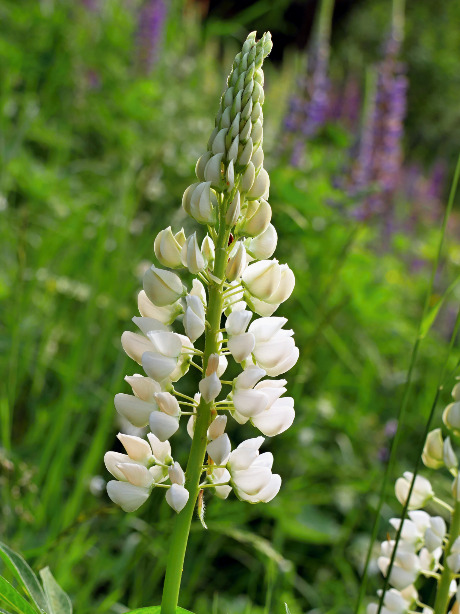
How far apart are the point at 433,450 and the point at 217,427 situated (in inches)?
12.0

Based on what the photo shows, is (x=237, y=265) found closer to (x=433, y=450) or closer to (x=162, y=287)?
(x=162, y=287)

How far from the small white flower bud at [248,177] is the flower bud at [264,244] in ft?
0.16

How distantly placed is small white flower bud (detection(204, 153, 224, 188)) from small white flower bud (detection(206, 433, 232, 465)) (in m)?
0.23

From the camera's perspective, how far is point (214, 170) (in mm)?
667

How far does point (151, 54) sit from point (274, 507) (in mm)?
3112

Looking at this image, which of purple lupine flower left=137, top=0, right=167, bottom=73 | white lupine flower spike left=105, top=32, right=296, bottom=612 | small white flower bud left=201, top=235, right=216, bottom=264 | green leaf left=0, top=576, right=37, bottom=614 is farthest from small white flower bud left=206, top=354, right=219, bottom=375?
purple lupine flower left=137, top=0, right=167, bottom=73

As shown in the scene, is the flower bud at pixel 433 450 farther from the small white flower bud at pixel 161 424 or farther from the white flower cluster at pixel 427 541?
the small white flower bud at pixel 161 424

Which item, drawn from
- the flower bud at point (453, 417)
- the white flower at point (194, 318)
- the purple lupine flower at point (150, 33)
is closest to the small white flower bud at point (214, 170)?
the white flower at point (194, 318)

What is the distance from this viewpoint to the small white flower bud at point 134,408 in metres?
0.66

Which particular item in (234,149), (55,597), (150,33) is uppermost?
(150,33)

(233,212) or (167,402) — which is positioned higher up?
(233,212)

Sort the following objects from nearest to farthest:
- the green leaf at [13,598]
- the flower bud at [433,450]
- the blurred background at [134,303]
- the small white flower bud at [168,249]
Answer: the green leaf at [13,598] → the small white flower bud at [168,249] → the flower bud at [433,450] → the blurred background at [134,303]

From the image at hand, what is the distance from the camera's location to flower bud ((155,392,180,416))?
2.12 ft

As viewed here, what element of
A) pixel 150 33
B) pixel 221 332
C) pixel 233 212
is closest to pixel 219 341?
pixel 221 332
